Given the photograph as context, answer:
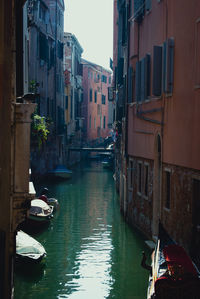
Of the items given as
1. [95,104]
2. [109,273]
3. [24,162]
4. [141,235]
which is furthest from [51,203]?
[95,104]

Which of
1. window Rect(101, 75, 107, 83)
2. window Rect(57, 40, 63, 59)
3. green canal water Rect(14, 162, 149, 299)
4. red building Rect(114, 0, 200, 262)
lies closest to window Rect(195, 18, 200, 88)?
red building Rect(114, 0, 200, 262)

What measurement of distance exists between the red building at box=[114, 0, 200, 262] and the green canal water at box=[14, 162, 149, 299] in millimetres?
979

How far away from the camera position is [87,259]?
14609 millimetres

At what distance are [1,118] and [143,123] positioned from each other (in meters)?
9.18

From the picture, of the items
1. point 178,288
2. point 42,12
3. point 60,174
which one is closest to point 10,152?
point 178,288

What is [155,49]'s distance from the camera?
14180 mm

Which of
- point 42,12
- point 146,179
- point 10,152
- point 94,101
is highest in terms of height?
point 42,12

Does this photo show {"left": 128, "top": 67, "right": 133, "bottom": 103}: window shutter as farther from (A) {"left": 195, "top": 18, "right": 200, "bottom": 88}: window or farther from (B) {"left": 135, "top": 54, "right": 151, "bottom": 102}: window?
(A) {"left": 195, "top": 18, "right": 200, "bottom": 88}: window

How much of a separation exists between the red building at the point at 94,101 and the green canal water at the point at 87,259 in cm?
3843

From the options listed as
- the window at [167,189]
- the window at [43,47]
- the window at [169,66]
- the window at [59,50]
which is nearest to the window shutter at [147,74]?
the window at [169,66]

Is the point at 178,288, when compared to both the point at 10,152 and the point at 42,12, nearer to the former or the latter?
the point at 10,152

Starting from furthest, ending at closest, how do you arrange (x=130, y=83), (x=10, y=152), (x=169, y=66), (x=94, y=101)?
(x=94, y=101)
(x=130, y=83)
(x=169, y=66)
(x=10, y=152)

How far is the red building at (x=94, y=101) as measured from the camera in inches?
2468

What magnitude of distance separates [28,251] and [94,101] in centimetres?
5358
